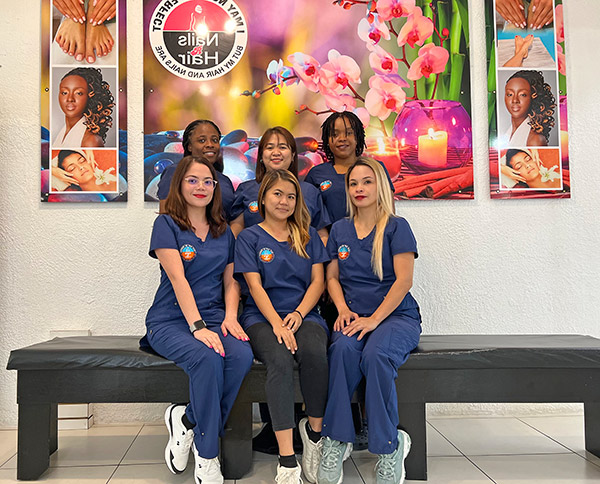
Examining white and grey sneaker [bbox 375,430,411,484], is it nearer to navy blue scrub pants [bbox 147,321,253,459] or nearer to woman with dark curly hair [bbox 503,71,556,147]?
navy blue scrub pants [bbox 147,321,253,459]

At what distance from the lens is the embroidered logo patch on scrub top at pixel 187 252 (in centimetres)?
209

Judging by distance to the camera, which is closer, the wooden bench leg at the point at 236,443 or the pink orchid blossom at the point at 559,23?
the wooden bench leg at the point at 236,443

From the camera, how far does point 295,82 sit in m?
2.73

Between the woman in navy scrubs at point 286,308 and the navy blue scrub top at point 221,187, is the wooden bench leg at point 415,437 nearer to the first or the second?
the woman in navy scrubs at point 286,308

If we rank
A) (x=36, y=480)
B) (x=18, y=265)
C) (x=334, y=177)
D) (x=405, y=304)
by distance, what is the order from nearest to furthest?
1. (x=36, y=480)
2. (x=405, y=304)
3. (x=334, y=177)
4. (x=18, y=265)

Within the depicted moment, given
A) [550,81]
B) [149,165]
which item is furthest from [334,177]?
[550,81]

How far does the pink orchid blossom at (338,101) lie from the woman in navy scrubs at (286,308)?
0.72 meters

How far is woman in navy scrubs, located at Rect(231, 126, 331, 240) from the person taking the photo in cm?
239

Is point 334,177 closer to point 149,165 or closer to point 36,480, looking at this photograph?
point 149,165

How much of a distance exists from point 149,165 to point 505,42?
193 centimetres

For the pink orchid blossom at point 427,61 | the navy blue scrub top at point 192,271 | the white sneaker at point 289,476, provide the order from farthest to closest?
the pink orchid blossom at point 427,61, the navy blue scrub top at point 192,271, the white sneaker at point 289,476

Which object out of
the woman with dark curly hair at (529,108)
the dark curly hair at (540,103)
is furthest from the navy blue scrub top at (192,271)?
the dark curly hair at (540,103)

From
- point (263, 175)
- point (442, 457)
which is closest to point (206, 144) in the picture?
point (263, 175)

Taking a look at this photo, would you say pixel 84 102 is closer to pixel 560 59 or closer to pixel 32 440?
pixel 32 440
